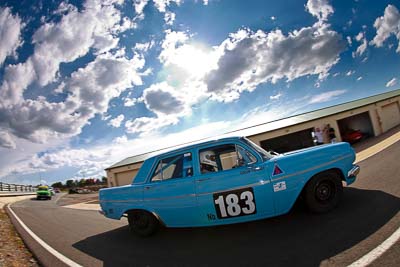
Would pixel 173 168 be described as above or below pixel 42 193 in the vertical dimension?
above

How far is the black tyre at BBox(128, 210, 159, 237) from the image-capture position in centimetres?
507

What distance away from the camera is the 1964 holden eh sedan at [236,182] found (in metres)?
4.09

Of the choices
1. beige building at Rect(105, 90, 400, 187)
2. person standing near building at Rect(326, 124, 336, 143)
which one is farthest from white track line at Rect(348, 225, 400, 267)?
person standing near building at Rect(326, 124, 336, 143)

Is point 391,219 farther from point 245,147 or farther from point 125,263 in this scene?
point 125,263

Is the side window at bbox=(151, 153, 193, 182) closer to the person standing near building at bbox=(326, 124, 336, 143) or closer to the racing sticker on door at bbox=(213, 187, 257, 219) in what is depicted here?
the racing sticker on door at bbox=(213, 187, 257, 219)

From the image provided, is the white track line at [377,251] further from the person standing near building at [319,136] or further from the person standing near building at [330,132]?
the person standing near building at [330,132]

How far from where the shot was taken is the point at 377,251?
2.81 meters

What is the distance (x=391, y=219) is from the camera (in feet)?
11.6

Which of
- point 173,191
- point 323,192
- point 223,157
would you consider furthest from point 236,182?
point 323,192

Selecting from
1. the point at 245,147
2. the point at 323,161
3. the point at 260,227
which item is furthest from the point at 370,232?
the point at 245,147

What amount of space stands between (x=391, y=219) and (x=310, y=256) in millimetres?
1646

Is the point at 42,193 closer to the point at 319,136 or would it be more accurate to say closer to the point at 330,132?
the point at 319,136

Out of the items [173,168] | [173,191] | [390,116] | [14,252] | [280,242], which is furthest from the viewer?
[390,116]

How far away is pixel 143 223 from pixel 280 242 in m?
3.04
